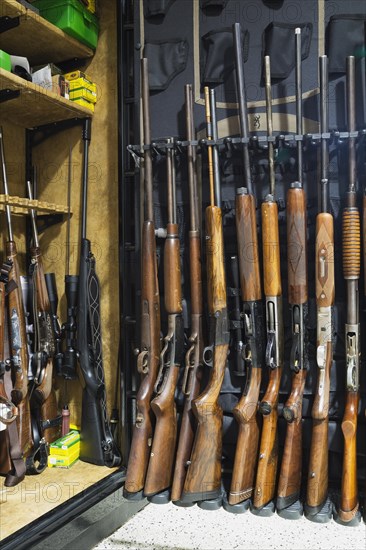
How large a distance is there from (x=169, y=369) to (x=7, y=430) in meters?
0.77

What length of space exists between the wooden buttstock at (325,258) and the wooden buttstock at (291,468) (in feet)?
1.78

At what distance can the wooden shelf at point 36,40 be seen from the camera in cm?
235

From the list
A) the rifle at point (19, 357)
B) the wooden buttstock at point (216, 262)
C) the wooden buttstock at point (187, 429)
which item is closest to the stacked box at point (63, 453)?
the rifle at point (19, 357)

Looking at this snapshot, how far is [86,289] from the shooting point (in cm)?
264

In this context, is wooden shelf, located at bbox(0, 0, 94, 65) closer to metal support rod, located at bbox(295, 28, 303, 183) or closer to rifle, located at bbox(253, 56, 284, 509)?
rifle, located at bbox(253, 56, 284, 509)

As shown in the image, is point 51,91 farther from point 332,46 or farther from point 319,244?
point 319,244

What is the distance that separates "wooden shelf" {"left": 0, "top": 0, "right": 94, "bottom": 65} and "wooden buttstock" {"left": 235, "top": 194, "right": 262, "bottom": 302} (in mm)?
1285

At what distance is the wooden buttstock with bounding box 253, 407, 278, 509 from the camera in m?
2.08

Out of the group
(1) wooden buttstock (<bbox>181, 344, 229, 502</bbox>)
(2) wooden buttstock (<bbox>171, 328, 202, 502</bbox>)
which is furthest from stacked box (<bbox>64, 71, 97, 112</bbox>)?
(1) wooden buttstock (<bbox>181, 344, 229, 502</bbox>)

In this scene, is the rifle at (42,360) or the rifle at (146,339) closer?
the rifle at (146,339)

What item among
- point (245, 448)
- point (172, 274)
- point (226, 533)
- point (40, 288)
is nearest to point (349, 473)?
point (245, 448)

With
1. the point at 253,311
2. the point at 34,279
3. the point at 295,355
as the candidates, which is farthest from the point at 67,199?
the point at 295,355

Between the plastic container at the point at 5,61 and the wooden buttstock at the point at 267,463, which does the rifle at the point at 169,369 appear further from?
the plastic container at the point at 5,61

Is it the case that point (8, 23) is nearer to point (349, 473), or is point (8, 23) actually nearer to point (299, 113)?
point (299, 113)
